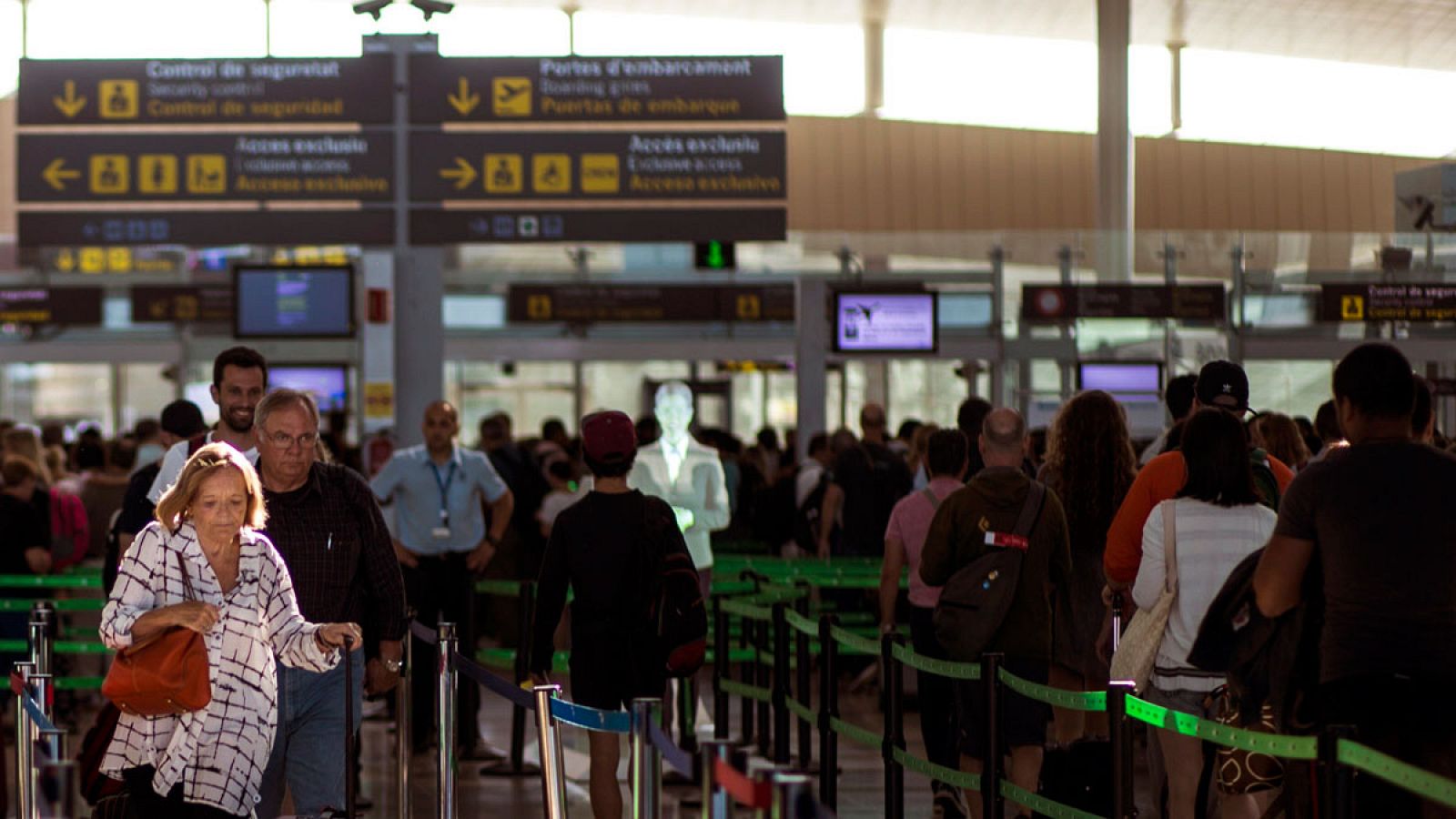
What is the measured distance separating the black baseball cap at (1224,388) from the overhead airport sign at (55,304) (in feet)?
62.9

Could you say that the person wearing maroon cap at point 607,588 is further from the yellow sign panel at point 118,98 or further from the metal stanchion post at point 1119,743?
the yellow sign panel at point 118,98

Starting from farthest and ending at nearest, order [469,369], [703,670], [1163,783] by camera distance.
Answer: [469,369]
[703,670]
[1163,783]

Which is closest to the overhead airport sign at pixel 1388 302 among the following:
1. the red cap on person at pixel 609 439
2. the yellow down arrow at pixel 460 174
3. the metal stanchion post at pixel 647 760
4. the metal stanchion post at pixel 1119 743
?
the yellow down arrow at pixel 460 174

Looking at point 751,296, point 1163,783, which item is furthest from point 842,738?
point 751,296

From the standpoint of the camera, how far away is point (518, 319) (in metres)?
24.0

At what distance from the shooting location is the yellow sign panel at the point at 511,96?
45.5 ft

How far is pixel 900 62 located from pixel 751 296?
1306 centimetres

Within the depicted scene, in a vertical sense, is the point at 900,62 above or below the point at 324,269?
above

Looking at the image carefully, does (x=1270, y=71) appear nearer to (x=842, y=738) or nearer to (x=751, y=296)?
(x=751, y=296)

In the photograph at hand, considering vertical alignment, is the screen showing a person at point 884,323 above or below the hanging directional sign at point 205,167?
below

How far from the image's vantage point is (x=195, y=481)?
4.79m

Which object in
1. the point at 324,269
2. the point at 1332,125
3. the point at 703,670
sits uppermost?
the point at 1332,125

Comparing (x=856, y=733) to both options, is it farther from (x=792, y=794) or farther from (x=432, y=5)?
(x=432, y=5)

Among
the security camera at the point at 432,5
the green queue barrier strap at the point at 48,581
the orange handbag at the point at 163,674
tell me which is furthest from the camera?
the security camera at the point at 432,5
